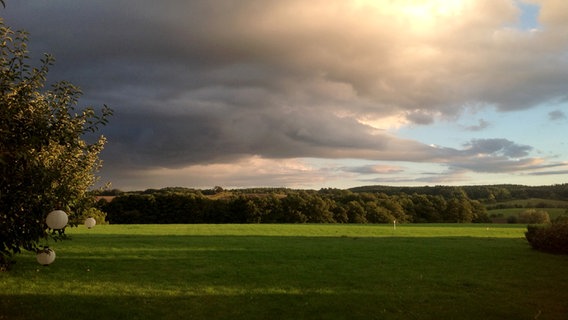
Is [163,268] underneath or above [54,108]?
underneath

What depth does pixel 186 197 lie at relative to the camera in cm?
11675

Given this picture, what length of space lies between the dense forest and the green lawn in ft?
269

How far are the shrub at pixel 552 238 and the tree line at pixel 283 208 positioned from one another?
259 ft

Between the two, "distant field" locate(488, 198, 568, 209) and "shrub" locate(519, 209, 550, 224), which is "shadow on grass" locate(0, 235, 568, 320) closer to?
"shrub" locate(519, 209, 550, 224)

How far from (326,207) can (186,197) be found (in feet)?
125

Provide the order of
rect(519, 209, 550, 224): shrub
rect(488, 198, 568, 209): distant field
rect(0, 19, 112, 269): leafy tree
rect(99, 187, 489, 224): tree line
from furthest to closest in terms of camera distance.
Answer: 1. rect(488, 198, 568, 209): distant field
2. rect(99, 187, 489, 224): tree line
3. rect(519, 209, 550, 224): shrub
4. rect(0, 19, 112, 269): leafy tree

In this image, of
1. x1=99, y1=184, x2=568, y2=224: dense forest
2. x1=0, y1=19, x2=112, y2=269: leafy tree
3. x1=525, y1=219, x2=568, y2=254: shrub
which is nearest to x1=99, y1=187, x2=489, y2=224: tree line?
x1=99, y1=184, x2=568, y2=224: dense forest

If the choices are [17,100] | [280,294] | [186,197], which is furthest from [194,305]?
[186,197]

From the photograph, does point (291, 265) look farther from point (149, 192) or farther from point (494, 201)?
point (494, 201)

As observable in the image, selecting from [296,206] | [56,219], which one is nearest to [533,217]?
[296,206]

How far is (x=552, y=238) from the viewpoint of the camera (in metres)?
37.7

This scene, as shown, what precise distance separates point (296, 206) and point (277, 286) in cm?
10181

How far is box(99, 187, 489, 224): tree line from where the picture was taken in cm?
11418

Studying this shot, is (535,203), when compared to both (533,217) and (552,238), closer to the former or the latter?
(533,217)
